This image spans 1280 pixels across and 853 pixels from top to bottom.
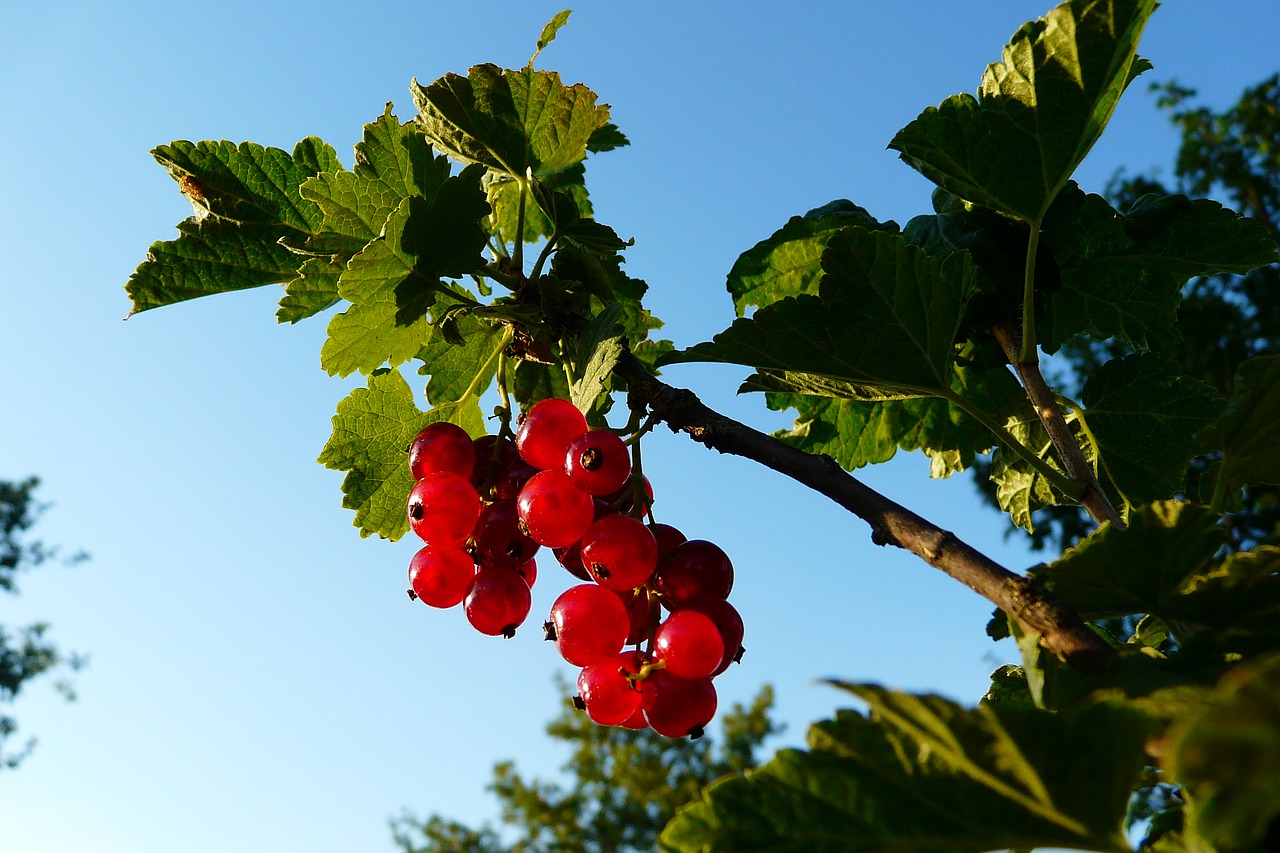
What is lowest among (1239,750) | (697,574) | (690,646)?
(1239,750)

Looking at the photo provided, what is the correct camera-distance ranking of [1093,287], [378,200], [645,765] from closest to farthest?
[378,200]
[1093,287]
[645,765]

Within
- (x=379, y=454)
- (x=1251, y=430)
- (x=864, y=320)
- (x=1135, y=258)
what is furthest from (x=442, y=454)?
(x=1135, y=258)

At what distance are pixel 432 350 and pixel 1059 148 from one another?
101cm

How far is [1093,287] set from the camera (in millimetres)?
1576

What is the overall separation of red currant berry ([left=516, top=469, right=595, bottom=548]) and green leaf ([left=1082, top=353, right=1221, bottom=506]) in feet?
2.78

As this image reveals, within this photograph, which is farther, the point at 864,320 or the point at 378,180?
the point at 378,180

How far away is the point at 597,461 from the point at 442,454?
33 centimetres

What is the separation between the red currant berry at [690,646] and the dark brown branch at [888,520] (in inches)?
7.6

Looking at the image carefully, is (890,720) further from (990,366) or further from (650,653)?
(990,366)

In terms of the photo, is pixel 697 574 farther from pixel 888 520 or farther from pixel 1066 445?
pixel 1066 445

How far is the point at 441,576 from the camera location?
1298 mm

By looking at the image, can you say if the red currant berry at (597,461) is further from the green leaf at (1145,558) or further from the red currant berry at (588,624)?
the green leaf at (1145,558)

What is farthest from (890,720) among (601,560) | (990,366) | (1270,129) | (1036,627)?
(1270,129)

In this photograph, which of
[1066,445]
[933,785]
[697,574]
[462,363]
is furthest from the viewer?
[462,363]
